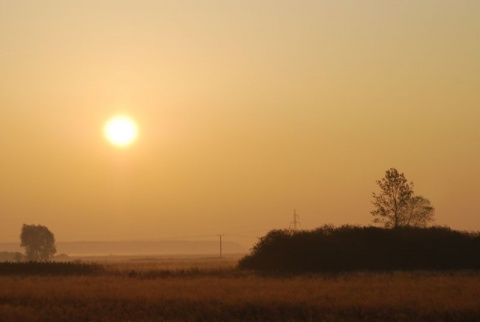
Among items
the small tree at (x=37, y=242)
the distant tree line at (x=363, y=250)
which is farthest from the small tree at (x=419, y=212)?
the small tree at (x=37, y=242)

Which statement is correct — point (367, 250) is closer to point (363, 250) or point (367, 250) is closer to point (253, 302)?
point (363, 250)

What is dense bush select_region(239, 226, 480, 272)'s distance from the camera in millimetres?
56000

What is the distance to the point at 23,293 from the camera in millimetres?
35719

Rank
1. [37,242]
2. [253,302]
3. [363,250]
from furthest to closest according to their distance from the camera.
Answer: [37,242] < [363,250] < [253,302]

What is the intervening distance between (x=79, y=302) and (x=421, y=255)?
32808 millimetres

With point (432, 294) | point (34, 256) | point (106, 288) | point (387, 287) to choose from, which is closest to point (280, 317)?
point (432, 294)

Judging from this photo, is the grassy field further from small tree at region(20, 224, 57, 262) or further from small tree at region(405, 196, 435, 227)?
small tree at region(20, 224, 57, 262)

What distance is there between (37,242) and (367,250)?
336 feet

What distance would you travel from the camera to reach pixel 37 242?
14600 centimetres

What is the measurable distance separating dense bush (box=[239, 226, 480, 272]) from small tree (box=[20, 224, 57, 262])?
306ft

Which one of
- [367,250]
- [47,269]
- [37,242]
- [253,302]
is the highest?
[37,242]

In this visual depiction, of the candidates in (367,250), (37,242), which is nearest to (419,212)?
(367,250)

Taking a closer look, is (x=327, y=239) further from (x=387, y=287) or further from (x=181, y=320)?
(x=181, y=320)

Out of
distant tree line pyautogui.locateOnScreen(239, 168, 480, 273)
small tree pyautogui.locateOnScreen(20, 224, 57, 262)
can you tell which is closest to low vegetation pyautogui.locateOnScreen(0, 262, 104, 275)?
distant tree line pyautogui.locateOnScreen(239, 168, 480, 273)
